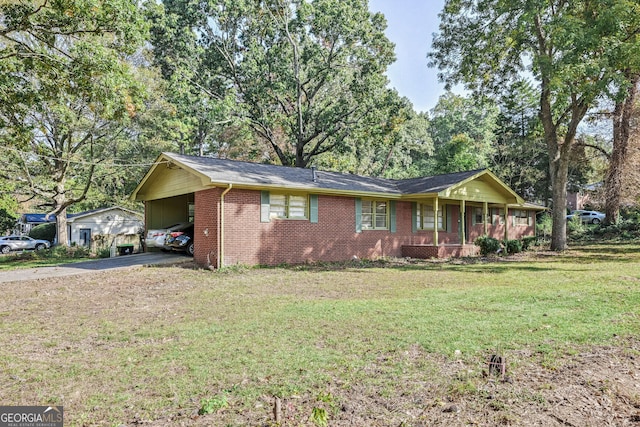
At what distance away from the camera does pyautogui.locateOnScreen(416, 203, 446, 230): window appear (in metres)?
18.4

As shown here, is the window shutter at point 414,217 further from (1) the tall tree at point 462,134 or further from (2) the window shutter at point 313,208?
(1) the tall tree at point 462,134

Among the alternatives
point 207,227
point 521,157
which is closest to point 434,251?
point 207,227

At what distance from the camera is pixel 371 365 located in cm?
412

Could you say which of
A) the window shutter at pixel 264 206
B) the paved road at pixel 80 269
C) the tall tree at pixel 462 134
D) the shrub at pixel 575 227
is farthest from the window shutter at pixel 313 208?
the shrub at pixel 575 227

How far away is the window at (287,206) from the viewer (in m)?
13.4

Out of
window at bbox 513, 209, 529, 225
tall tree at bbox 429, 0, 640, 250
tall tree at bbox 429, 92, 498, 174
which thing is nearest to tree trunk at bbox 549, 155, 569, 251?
tall tree at bbox 429, 0, 640, 250

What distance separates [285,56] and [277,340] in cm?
2194

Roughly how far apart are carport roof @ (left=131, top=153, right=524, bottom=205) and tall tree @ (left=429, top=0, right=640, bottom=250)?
4.01 m

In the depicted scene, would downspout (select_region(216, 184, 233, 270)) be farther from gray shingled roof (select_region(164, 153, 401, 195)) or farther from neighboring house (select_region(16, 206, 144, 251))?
neighboring house (select_region(16, 206, 144, 251))

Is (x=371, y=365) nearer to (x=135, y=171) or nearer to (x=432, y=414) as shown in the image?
(x=432, y=414)

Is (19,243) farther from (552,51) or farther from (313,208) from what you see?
(552,51)

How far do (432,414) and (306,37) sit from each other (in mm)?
23523

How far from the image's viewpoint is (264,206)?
13016 mm

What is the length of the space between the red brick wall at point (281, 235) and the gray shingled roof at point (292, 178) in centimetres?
53
